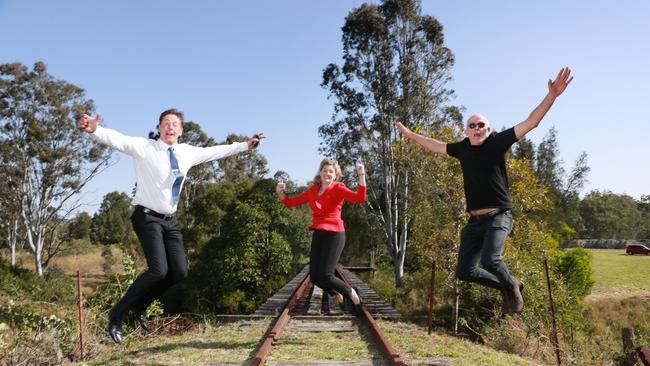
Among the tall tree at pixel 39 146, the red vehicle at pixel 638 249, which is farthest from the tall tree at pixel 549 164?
the tall tree at pixel 39 146

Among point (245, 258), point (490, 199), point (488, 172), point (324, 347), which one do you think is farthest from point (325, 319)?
point (245, 258)

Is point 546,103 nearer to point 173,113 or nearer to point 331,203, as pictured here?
point 331,203

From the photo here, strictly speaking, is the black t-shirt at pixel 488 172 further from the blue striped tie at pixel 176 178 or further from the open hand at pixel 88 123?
the open hand at pixel 88 123

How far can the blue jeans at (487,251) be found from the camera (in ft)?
14.1

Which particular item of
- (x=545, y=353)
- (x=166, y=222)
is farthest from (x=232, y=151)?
(x=545, y=353)

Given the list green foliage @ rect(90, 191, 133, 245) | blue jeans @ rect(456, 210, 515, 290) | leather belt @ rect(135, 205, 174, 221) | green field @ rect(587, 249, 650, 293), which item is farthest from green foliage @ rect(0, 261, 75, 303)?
green foliage @ rect(90, 191, 133, 245)

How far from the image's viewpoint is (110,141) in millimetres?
4344

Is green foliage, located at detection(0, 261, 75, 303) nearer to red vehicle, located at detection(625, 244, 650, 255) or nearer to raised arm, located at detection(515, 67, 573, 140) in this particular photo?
raised arm, located at detection(515, 67, 573, 140)

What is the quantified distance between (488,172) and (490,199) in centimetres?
24

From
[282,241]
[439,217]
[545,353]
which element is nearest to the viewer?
[545,353]

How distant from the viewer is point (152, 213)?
14.0ft

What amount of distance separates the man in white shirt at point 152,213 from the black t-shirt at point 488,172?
2.64 meters

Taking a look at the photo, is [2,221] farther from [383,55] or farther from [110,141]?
[110,141]

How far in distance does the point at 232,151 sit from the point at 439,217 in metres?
12.4
